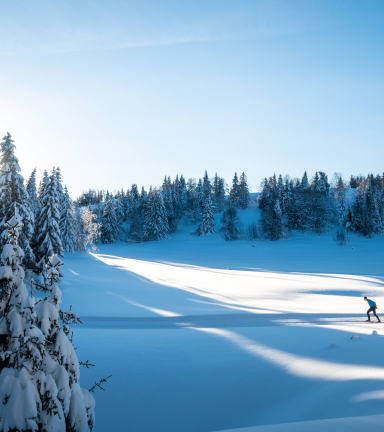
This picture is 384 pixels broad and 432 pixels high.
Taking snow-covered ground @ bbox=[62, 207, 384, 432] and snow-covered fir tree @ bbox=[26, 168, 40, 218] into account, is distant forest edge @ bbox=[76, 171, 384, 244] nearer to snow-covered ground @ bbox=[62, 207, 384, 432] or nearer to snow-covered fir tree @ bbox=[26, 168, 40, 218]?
snow-covered fir tree @ bbox=[26, 168, 40, 218]

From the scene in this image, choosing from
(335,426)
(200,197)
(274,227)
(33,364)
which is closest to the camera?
(33,364)

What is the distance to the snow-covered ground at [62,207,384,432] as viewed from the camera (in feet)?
20.9

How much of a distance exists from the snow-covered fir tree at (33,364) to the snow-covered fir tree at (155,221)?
72802 millimetres

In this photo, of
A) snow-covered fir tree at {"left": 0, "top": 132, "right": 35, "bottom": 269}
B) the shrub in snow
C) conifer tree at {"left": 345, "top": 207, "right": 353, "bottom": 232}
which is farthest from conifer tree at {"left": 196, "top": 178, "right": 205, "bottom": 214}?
snow-covered fir tree at {"left": 0, "top": 132, "right": 35, "bottom": 269}

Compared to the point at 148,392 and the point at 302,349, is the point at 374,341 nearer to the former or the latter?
the point at 302,349

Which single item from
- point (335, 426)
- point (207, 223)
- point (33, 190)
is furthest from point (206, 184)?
point (335, 426)

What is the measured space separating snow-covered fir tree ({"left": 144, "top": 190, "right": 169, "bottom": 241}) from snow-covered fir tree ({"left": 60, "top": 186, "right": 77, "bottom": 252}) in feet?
79.8

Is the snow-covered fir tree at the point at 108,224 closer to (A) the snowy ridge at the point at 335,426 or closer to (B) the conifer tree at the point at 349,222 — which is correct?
(B) the conifer tree at the point at 349,222

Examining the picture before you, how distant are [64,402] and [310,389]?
5.84 m

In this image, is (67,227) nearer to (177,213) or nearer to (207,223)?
(207,223)

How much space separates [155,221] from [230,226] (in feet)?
65.3

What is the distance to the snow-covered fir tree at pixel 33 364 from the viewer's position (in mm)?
3332

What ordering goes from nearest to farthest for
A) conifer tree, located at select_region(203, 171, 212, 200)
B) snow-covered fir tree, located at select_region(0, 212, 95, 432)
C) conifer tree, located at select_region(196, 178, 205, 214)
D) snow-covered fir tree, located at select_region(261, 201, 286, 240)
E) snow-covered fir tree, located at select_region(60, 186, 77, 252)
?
1. snow-covered fir tree, located at select_region(0, 212, 95, 432)
2. snow-covered fir tree, located at select_region(60, 186, 77, 252)
3. snow-covered fir tree, located at select_region(261, 201, 286, 240)
4. conifer tree, located at select_region(196, 178, 205, 214)
5. conifer tree, located at select_region(203, 171, 212, 200)

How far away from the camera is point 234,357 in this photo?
9320mm
